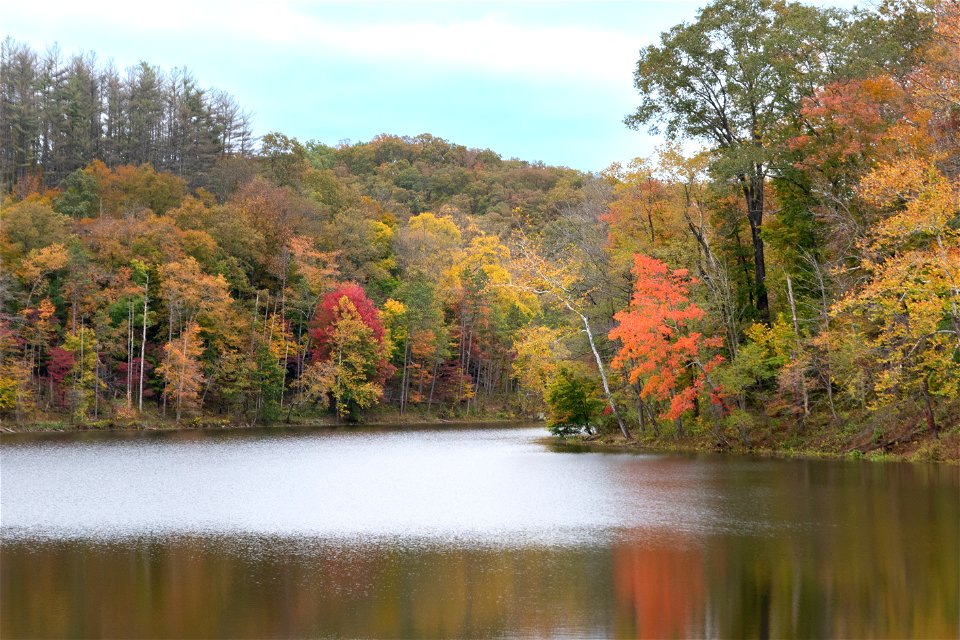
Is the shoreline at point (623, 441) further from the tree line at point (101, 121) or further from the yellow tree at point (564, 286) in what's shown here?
the tree line at point (101, 121)

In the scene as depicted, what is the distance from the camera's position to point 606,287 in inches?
1613

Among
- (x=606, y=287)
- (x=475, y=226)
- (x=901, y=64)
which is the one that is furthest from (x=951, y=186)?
(x=475, y=226)

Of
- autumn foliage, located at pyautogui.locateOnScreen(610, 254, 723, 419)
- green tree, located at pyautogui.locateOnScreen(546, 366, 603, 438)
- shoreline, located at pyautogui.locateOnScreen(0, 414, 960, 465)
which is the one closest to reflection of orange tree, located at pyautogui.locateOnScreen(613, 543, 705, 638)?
shoreline, located at pyautogui.locateOnScreen(0, 414, 960, 465)

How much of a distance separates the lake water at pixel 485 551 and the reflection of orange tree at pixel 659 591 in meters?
0.05

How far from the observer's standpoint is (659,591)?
13.8m

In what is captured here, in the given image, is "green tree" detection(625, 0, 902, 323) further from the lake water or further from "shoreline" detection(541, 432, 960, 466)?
the lake water

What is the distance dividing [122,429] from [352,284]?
18.6 m

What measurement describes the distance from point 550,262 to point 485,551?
85.9ft

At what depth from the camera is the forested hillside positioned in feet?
99.2

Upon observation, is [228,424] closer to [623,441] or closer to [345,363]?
[345,363]

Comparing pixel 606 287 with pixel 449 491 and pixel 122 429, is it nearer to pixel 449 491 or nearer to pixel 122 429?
pixel 449 491

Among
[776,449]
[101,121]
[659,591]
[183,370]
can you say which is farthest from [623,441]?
[101,121]

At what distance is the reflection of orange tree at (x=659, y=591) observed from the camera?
12016 mm

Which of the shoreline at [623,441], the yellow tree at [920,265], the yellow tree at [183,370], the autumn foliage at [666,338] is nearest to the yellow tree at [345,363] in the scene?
the shoreline at [623,441]
